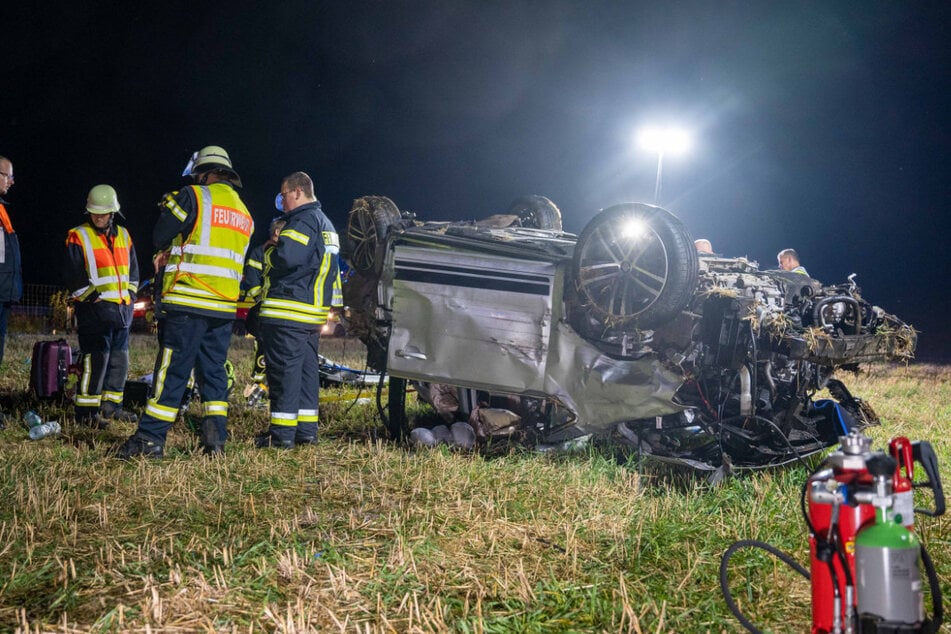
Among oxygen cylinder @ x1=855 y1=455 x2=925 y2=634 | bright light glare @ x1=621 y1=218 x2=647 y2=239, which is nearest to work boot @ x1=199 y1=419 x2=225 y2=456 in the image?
bright light glare @ x1=621 y1=218 x2=647 y2=239

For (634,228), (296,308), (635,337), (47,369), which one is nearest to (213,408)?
(296,308)

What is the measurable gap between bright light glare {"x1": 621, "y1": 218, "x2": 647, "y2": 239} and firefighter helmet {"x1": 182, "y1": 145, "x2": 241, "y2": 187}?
267cm

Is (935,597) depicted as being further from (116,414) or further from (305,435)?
(116,414)

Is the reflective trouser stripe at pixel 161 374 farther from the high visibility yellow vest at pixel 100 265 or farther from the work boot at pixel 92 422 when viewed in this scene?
the high visibility yellow vest at pixel 100 265

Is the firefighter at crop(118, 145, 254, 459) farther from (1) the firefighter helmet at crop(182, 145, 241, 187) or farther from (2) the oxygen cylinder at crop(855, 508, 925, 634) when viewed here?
(2) the oxygen cylinder at crop(855, 508, 925, 634)

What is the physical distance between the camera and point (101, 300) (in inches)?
220

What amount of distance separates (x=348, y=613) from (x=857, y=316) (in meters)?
3.62

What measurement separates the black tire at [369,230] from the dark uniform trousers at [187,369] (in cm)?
118

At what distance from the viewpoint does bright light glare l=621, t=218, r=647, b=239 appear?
405 centimetres

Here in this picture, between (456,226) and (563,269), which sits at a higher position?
(456,226)

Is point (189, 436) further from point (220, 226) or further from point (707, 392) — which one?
point (707, 392)

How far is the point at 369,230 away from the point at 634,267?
2.21 meters

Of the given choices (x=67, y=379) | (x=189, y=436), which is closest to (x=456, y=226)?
(x=189, y=436)

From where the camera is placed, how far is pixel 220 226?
178 inches
